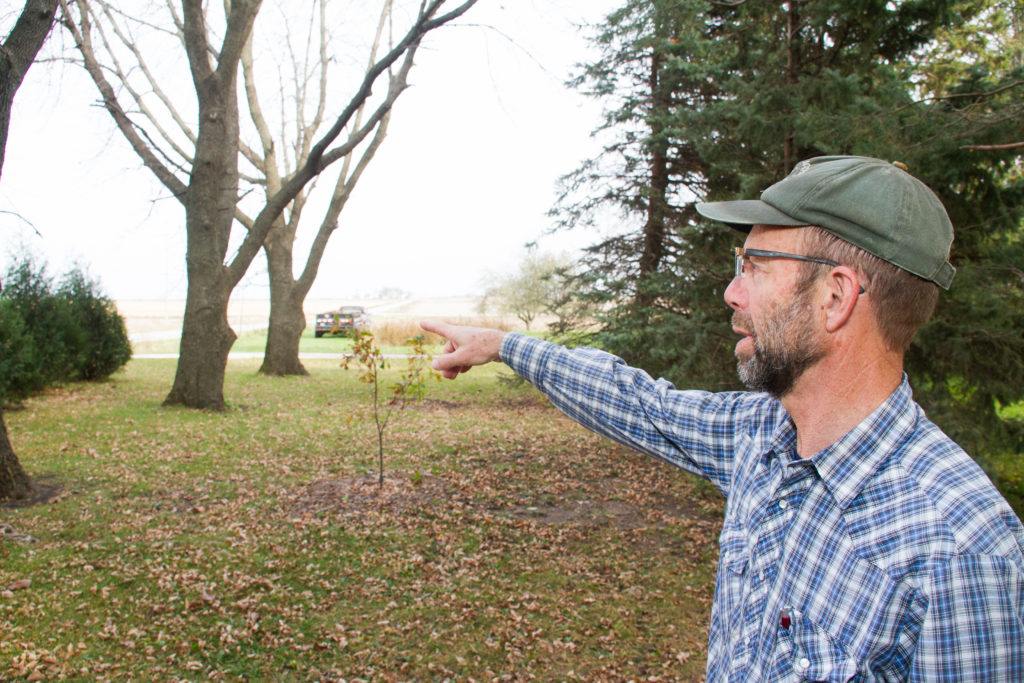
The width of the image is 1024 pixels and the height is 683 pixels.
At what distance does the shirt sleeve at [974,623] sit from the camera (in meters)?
1.02

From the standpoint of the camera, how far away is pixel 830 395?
1.38 m

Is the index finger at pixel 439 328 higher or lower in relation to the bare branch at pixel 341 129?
lower

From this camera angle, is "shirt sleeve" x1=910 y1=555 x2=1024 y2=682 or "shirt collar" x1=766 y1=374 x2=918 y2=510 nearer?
"shirt sleeve" x1=910 y1=555 x2=1024 y2=682

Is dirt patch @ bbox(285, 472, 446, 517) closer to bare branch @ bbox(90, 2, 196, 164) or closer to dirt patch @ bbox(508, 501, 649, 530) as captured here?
dirt patch @ bbox(508, 501, 649, 530)

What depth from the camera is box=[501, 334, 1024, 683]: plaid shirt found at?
1033 mm

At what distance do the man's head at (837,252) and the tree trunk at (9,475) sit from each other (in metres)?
6.92

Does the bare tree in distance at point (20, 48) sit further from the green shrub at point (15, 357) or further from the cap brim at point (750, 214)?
the green shrub at point (15, 357)

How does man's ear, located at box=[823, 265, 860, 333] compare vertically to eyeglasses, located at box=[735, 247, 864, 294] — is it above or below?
below

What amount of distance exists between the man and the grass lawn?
10.1ft

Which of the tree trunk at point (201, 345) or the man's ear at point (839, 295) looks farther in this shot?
the tree trunk at point (201, 345)

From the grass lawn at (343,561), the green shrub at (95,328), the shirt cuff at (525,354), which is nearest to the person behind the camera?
the shirt cuff at (525,354)

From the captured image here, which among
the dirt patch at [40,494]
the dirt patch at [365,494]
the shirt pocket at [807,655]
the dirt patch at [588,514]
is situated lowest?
the dirt patch at [588,514]

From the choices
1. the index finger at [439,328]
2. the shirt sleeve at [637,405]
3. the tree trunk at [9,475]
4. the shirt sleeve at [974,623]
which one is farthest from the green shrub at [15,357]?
the shirt sleeve at [974,623]

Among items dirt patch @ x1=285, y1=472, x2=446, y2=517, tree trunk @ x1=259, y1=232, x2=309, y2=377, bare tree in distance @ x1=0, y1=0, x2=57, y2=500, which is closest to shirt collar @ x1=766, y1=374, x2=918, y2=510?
dirt patch @ x1=285, y1=472, x2=446, y2=517
